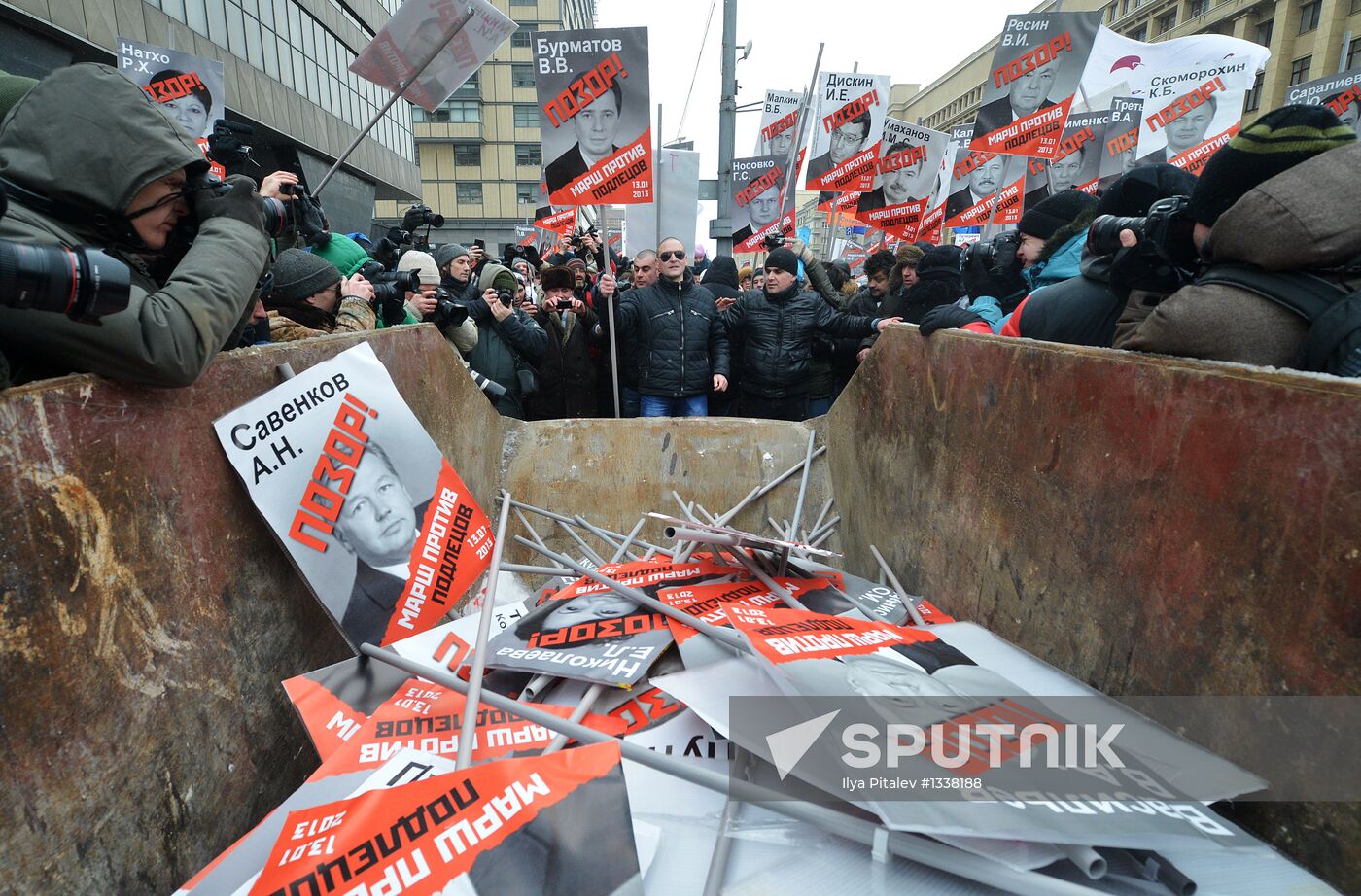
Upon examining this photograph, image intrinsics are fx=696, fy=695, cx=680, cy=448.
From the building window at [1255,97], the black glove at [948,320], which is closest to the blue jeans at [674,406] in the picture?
the black glove at [948,320]

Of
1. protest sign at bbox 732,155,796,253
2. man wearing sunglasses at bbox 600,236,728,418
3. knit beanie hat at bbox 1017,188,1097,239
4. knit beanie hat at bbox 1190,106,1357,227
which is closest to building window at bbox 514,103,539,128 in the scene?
protest sign at bbox 732,155,796,253

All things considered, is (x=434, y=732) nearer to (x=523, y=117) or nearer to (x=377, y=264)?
(x=377, y=264)

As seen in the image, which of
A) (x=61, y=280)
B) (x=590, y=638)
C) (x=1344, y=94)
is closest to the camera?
(x=61, y=280)

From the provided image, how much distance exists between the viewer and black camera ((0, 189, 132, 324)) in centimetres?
110

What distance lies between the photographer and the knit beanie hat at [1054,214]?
12.7 ft

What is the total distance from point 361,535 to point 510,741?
847mm

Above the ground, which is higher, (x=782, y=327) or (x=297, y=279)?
(x=297, y=279)

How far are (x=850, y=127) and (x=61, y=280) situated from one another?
8884mm

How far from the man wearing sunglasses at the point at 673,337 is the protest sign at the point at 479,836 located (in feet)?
13.6

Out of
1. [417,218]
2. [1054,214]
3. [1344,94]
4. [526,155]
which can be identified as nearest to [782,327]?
[1054,214]

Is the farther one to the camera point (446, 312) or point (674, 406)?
point (674, 406)

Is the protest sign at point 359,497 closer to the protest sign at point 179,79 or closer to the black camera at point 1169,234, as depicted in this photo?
the black camera at point 1169,234

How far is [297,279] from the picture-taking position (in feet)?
10.4

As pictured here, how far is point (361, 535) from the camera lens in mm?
2117
